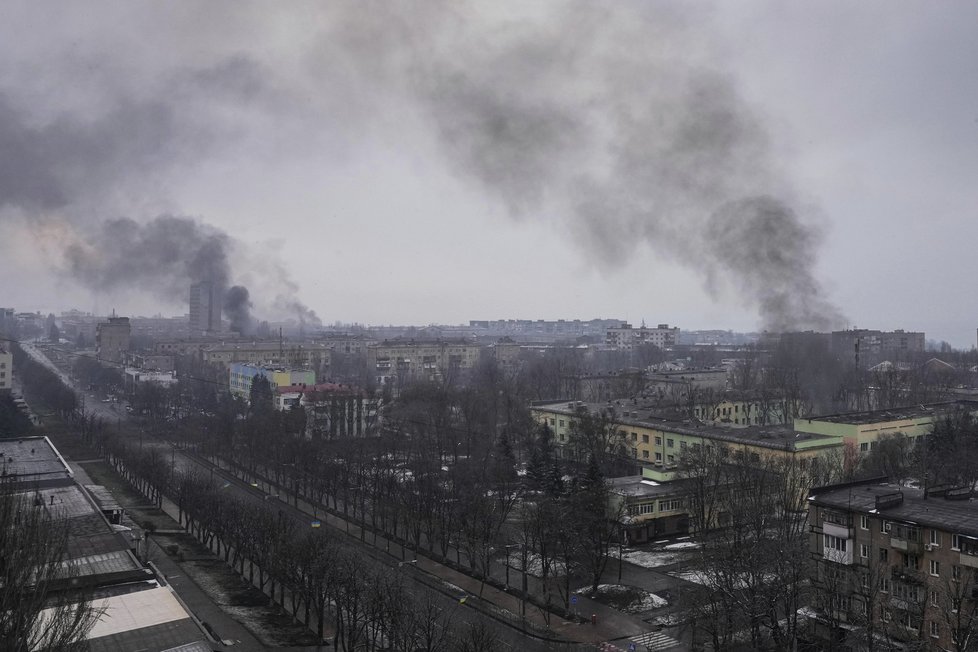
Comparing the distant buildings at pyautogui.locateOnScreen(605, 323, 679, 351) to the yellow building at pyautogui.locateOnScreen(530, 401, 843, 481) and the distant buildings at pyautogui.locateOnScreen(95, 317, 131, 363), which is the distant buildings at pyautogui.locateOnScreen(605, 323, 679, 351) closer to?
the distant buildings at pyautogui.locateOnScreen(95, 317, 131, 363)

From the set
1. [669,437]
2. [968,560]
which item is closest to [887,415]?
[669,437]

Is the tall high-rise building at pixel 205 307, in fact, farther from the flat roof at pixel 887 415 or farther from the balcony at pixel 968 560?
the balcony at pixel 968 560

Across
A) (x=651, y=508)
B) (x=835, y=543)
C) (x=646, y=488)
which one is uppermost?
(x=835, y=543)

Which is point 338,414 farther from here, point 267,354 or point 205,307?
point 205,307

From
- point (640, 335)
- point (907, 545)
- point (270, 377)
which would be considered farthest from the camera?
point (640, 335)

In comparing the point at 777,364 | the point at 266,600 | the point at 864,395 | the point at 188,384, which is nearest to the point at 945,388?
the point at 864,395

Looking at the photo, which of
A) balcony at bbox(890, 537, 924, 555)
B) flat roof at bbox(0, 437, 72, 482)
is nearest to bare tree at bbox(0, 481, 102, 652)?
flat roof at bbox(0, 437, 72, 482)

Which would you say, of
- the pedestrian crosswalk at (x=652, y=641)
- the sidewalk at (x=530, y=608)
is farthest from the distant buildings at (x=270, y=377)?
the pedestrian crosswalk at (x=652, y=641)
